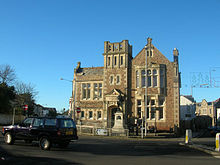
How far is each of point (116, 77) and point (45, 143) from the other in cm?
Answer: 2236

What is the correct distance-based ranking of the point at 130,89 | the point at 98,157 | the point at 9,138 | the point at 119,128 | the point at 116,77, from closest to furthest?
the point at 98,157 → the point at 9,138 → the point at 119,128 → the point at 130,89 → the point at 116,77

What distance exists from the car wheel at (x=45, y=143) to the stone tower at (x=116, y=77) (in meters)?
20.0

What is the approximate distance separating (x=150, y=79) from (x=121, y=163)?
79.7ft

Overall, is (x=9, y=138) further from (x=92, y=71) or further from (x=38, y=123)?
(x=92, y=71)

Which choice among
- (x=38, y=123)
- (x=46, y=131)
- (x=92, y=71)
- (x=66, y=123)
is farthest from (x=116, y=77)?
(x=46, y=131)

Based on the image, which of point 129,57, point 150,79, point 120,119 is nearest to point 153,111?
point 150,79

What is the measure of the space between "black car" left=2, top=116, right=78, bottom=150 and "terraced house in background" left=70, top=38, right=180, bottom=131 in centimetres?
1723

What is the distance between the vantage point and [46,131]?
42.0ft

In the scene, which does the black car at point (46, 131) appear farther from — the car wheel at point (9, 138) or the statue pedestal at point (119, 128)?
the statue pedestal at point (119, 128)

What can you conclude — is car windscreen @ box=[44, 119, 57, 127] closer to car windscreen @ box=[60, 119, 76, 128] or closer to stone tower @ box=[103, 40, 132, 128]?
car windscreen @ box=[60, 119, 76, 128]

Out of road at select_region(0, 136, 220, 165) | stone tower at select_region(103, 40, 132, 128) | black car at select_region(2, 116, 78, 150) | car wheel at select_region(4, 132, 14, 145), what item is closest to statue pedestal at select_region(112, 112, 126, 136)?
stone tower at select_region(103, 40, 132, 128)

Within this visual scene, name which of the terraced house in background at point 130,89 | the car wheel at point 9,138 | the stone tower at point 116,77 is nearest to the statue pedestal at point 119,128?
the terraced house in background at point 130,89

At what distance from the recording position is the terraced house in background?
31312 millimetres

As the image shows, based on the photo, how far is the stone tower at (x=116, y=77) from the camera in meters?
32.8
